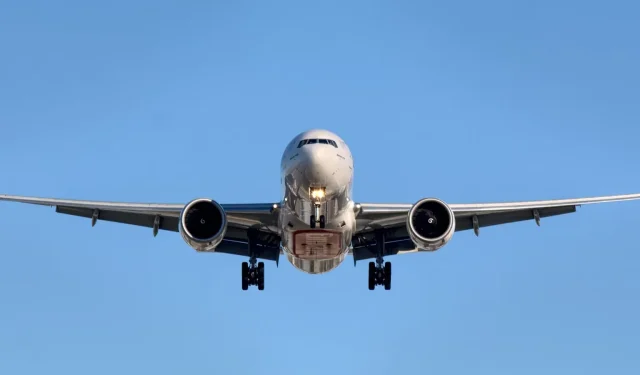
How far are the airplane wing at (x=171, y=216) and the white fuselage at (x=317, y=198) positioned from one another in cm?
109

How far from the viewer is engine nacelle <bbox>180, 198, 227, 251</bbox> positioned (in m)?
33.0

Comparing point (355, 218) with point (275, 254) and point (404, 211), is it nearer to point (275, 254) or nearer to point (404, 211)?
point (404, 211)

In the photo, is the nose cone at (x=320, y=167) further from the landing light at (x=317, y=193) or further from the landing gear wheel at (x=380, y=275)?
the landing gear wheel at (x=380, y=275)

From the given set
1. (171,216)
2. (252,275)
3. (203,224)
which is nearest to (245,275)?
(252,275)

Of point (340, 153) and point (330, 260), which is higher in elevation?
point (340, 153)

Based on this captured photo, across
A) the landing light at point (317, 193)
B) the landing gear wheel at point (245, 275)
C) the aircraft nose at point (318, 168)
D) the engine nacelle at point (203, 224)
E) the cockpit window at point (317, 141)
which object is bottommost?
the landing gear wheel at point (245, 275)

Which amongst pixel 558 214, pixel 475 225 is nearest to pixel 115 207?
pixel 475 225

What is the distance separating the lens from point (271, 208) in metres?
34.6

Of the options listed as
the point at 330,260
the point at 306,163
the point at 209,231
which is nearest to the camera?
the point at 306,163

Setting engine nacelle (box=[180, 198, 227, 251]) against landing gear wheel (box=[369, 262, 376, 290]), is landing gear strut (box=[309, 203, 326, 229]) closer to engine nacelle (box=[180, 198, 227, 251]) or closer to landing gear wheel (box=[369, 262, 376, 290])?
engine nacelle (box=[180, 198, 227, 251])

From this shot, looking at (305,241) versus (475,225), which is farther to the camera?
(475,225)

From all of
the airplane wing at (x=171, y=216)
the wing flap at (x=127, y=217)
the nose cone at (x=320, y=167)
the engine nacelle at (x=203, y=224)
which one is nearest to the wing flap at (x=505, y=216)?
the airplane wing at (x=171, y=216)

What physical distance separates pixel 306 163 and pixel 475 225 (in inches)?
296

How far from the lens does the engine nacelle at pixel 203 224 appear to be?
3303 centimetres
